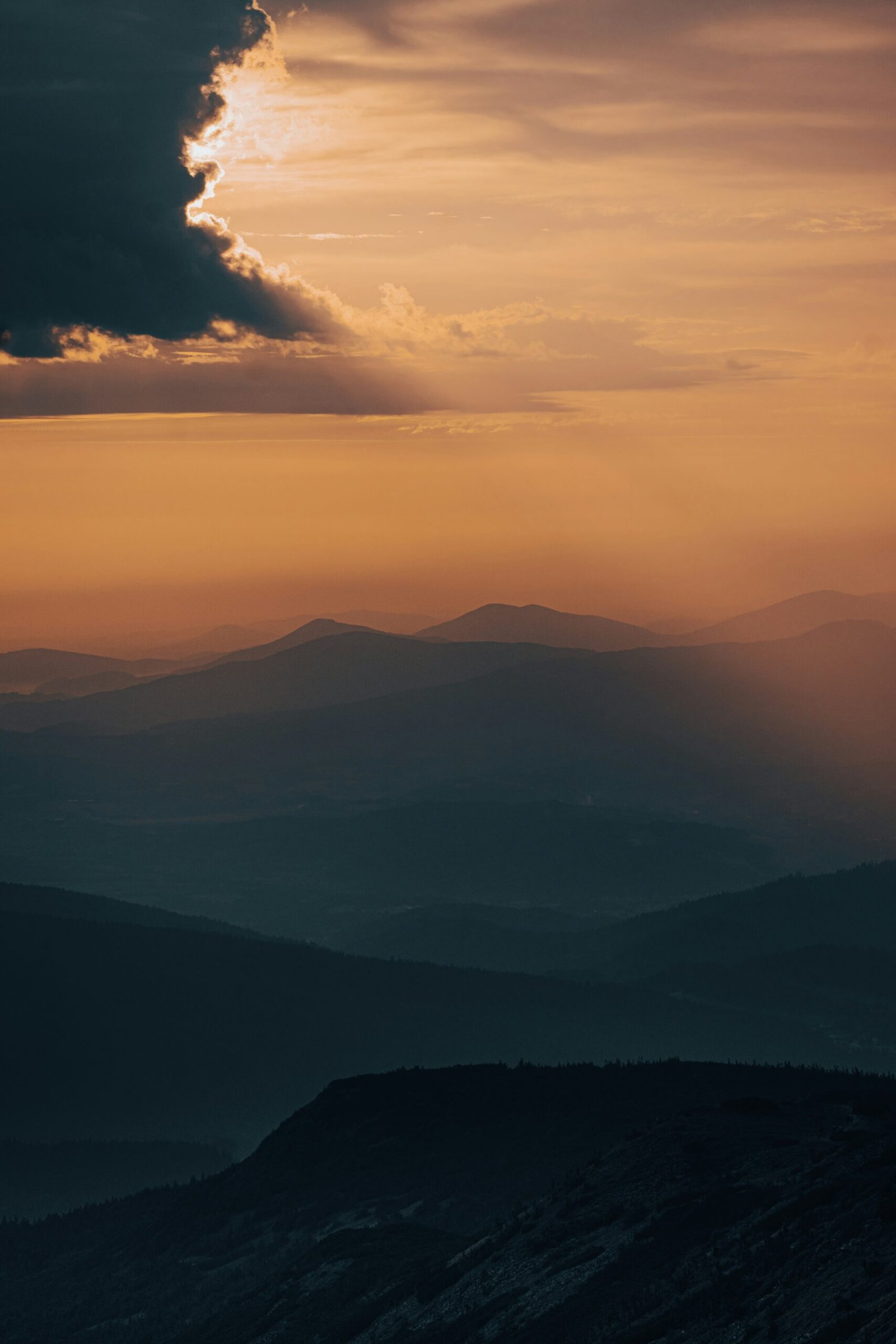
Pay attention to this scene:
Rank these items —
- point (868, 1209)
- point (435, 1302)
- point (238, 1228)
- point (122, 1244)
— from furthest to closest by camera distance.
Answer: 1. point (122, 1244)
2. point (238, 1228)
3. point (435, 1302)
4. point (868, 1209)

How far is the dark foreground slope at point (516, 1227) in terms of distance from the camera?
55000 mm

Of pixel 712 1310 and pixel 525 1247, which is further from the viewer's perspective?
pixel 525 1247

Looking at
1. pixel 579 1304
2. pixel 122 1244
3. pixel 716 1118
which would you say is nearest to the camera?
pixel 579 1304

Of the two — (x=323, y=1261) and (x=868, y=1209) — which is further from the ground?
(x=868, y=1209)

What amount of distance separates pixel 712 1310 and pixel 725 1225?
44.5 feet

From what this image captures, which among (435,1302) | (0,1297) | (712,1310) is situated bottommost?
(0,1297)

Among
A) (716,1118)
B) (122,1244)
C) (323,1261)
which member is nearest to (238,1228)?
(122,1244)

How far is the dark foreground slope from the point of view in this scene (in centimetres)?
5500

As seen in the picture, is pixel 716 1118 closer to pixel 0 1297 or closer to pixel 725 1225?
pixel 725 1225

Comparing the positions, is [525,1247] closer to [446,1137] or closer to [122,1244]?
[446,1137]

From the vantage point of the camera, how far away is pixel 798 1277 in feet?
170

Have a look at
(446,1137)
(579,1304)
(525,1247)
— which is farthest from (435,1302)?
(446,1137)

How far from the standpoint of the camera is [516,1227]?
7944 centimetres

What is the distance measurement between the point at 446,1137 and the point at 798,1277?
9425cm
